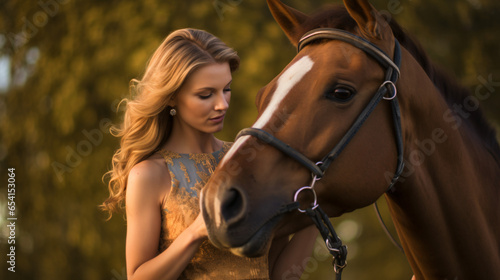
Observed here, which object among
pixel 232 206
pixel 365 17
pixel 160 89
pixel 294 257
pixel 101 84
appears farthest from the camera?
pixel 101 84

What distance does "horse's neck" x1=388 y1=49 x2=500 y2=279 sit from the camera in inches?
65.6

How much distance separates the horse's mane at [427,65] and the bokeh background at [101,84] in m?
1.45

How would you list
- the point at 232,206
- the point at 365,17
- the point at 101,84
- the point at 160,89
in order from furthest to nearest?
1. the point at 101,84
2. the point at 160,89
3. the point at 365,17
4. the point at 232,206

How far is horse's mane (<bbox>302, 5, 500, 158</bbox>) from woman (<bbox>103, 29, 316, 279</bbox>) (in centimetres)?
43

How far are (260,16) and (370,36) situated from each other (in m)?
2.18

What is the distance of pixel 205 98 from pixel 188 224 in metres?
0.52

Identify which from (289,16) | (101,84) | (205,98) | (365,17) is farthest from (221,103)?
(101,84)

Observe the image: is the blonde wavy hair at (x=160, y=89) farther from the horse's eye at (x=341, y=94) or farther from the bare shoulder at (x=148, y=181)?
the horse's eye at (x=341, y=94)

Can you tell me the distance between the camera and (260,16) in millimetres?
3670

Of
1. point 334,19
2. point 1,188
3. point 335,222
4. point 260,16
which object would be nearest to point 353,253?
point 335,222

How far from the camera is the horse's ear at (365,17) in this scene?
1.59 metres

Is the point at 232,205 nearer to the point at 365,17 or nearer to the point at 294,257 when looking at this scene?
the point at 294,257

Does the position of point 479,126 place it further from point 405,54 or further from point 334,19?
point 334,19

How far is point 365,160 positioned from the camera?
154cm
